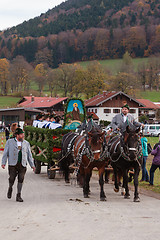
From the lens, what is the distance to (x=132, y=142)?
9.98 m

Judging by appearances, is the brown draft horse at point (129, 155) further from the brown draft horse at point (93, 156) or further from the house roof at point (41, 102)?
the house roof at point (41, 102)

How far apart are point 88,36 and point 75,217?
163182mm

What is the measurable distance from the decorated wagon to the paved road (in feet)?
9.82

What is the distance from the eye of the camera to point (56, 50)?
162000 mm

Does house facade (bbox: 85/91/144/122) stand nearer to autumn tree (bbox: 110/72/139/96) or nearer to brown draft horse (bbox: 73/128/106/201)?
autumn tree (bbox: 110/72/139/96)

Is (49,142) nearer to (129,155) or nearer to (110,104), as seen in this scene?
(129,155)

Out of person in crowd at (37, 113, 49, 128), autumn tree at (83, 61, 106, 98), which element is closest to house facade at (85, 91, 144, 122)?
autumn tree at (83, 61, 106, 98)

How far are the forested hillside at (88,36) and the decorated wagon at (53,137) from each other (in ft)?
445

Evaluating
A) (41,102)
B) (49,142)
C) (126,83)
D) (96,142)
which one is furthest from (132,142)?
(126,83)

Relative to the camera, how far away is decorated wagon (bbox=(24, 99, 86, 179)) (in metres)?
14.2

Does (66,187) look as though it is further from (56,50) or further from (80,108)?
(56,50)

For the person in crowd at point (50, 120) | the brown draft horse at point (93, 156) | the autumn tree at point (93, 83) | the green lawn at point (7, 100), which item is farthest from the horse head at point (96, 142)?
the green lawn at point (7, 100)

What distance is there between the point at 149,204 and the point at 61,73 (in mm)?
89678

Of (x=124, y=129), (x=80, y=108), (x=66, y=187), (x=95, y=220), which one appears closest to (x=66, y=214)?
(x=95, y=220)
